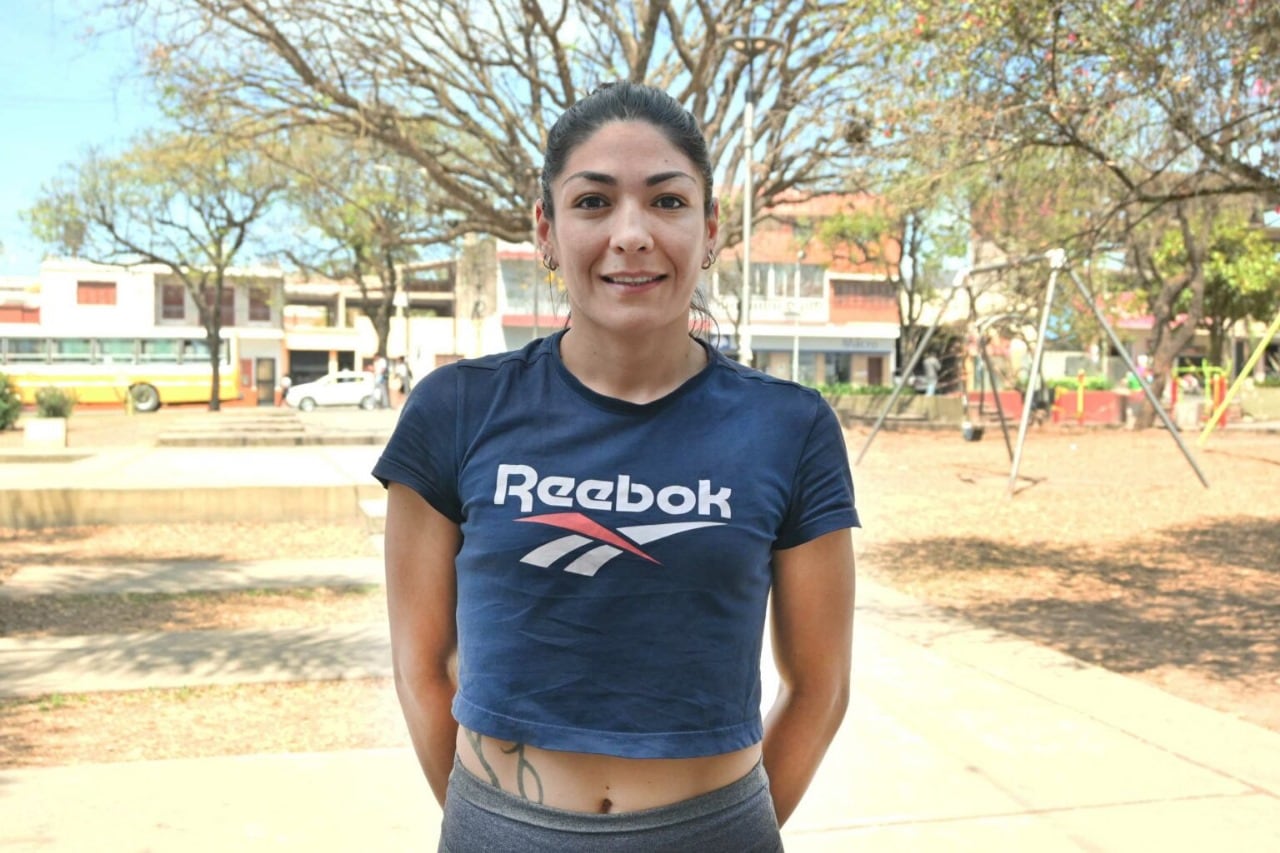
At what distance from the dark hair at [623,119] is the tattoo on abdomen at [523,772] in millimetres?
728

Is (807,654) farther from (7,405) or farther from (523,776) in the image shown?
(7,405)

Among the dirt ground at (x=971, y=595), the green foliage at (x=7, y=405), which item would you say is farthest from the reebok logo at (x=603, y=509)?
the green foliage at (x=7, y=405)

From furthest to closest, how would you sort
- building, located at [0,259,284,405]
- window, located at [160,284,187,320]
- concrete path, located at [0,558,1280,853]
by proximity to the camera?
window, located at [160,284,187,320]
building, located at [0,259,284,405]
concrete path, located at [0,558,1280,853]

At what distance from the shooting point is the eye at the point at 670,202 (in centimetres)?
172

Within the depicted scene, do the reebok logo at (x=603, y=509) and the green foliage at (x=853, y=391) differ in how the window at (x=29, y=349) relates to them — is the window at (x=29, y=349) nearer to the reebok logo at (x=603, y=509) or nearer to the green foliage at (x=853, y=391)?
the green foliage at (x=853, y=391)

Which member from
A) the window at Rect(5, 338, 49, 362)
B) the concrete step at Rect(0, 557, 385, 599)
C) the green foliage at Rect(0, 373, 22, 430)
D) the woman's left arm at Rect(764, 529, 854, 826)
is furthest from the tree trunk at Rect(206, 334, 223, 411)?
the woman's left arm at Rect(764, 529, 854, 826)

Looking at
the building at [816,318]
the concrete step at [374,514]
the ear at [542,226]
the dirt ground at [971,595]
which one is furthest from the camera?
the building at [816,318]

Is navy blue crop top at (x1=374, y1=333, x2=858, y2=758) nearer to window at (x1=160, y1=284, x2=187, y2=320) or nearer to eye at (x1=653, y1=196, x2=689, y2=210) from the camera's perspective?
eye at (x1=653, y1=196, x2=689, y2=210)

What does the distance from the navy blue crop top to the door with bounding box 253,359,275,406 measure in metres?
53.3

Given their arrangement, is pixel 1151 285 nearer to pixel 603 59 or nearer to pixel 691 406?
pixel 603 59

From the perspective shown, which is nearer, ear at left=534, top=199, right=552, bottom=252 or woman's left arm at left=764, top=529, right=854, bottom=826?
woman's left arm at left=764, top=529, right=854, bottom=826

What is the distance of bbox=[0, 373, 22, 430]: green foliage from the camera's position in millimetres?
26938

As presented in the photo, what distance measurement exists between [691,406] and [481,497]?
0.29m

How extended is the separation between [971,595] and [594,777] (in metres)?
7.49
